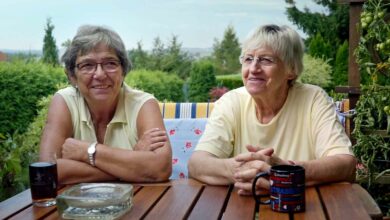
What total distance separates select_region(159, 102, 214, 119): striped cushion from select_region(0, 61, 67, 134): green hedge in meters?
3.36

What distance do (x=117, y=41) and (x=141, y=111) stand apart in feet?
1.04

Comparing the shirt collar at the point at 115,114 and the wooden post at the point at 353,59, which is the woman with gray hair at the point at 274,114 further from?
the wooden post at the point at 353,59

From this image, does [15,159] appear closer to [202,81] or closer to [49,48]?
[202,81]

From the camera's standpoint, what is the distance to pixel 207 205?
1.55 metres

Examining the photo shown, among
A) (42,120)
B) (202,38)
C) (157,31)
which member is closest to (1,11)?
(42,120)

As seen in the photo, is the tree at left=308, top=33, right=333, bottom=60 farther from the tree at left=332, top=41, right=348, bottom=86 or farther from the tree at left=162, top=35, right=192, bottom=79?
the tree at left=162, top=35, right=192, bottom=79

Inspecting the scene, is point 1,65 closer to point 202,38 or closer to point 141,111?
point 141,111

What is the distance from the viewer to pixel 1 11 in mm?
7273

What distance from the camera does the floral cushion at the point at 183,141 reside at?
268 cm

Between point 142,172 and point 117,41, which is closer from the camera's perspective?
point 142,172

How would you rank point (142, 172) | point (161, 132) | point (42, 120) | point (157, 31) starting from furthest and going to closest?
1. point (157, 31)
2. point (42, 120)
3. point (161, 132)
4. point (142, 172)

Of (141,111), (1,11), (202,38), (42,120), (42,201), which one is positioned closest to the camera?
(42,201)

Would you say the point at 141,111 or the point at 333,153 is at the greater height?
the point at 141,111

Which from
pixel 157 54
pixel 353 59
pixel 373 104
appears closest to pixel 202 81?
pixel 157 54
